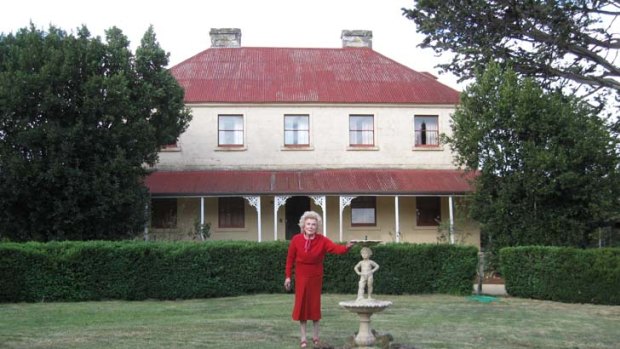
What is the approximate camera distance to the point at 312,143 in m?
28.3

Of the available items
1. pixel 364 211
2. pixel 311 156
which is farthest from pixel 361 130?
pixel 364 211

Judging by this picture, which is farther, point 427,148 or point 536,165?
point 427,148

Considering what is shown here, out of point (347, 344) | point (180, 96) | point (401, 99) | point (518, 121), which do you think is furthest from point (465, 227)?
point (347, 344)

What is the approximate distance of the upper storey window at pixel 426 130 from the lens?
28719mm

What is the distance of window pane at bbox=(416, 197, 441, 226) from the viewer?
2834 cm

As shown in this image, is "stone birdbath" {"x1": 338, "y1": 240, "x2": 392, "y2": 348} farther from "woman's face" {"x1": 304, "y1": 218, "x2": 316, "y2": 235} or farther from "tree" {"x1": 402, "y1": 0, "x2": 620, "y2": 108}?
"tree" {"x1": 402, "y1": 0, "x2": 620, "y2": 108}

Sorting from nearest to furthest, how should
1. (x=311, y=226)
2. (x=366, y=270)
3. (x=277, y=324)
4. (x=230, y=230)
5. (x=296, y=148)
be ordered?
(x=311, y=226), (x=366, y=270), (x=277, y=324), (x=230, y=230), (x=296, y=148)

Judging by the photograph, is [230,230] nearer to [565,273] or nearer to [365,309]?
[565,273]

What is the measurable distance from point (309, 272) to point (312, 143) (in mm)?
19232

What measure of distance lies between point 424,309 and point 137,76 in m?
12.4

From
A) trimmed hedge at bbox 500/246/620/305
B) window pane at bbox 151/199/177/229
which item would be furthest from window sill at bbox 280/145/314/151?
trimmed hedge at bbox 500/246/620/305

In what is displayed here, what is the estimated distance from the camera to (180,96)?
23.2 metres

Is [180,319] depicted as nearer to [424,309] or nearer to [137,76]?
[424,309]

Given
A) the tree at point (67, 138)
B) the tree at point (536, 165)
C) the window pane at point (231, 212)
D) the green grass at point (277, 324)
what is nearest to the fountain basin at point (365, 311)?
the green grass at point (277, 324)
